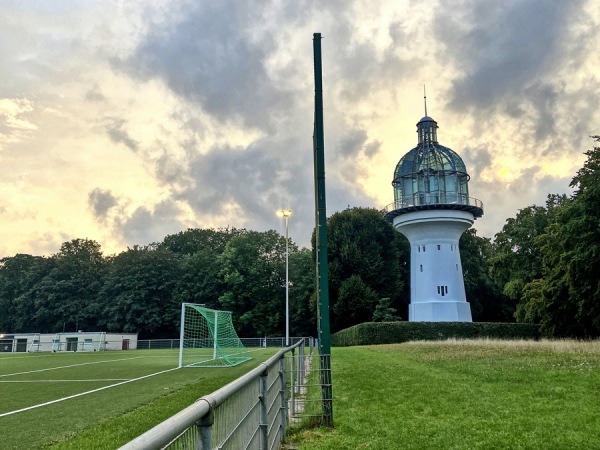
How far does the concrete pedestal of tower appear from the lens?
4050 cm

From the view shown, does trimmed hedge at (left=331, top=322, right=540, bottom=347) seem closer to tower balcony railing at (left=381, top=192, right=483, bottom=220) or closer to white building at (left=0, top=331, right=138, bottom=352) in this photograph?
tower balcony railing at (left=381, top=192, right=483, bottom=220)

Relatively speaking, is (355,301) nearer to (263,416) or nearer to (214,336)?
(214,336)

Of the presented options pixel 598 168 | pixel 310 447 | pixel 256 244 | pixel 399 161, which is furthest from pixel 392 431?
pixel 256 244

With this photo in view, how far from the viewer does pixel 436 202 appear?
4194 centimetres

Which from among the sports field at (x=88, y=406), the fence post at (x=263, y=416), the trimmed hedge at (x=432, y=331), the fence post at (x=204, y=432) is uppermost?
the trimmed hedge at (x=432, y=331)

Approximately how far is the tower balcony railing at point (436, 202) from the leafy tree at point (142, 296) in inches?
1267

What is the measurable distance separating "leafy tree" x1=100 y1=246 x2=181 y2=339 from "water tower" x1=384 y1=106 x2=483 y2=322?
31729 mm

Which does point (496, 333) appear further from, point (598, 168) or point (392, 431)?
point (392, 431)

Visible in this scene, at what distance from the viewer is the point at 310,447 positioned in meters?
6.11

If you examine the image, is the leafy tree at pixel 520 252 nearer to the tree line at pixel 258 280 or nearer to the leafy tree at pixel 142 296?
the tree line at pixel 258 280

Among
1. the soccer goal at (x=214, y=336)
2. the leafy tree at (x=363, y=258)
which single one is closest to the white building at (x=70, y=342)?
the leafy tree at (x=363, y=258)

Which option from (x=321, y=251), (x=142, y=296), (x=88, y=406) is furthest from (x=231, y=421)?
(x=142, y=296)

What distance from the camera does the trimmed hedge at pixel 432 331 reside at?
119ft

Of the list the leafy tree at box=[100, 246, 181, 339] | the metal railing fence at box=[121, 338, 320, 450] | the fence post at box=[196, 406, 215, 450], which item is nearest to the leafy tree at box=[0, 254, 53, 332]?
the leafy tree at box=[100, 246, 181, 339]
